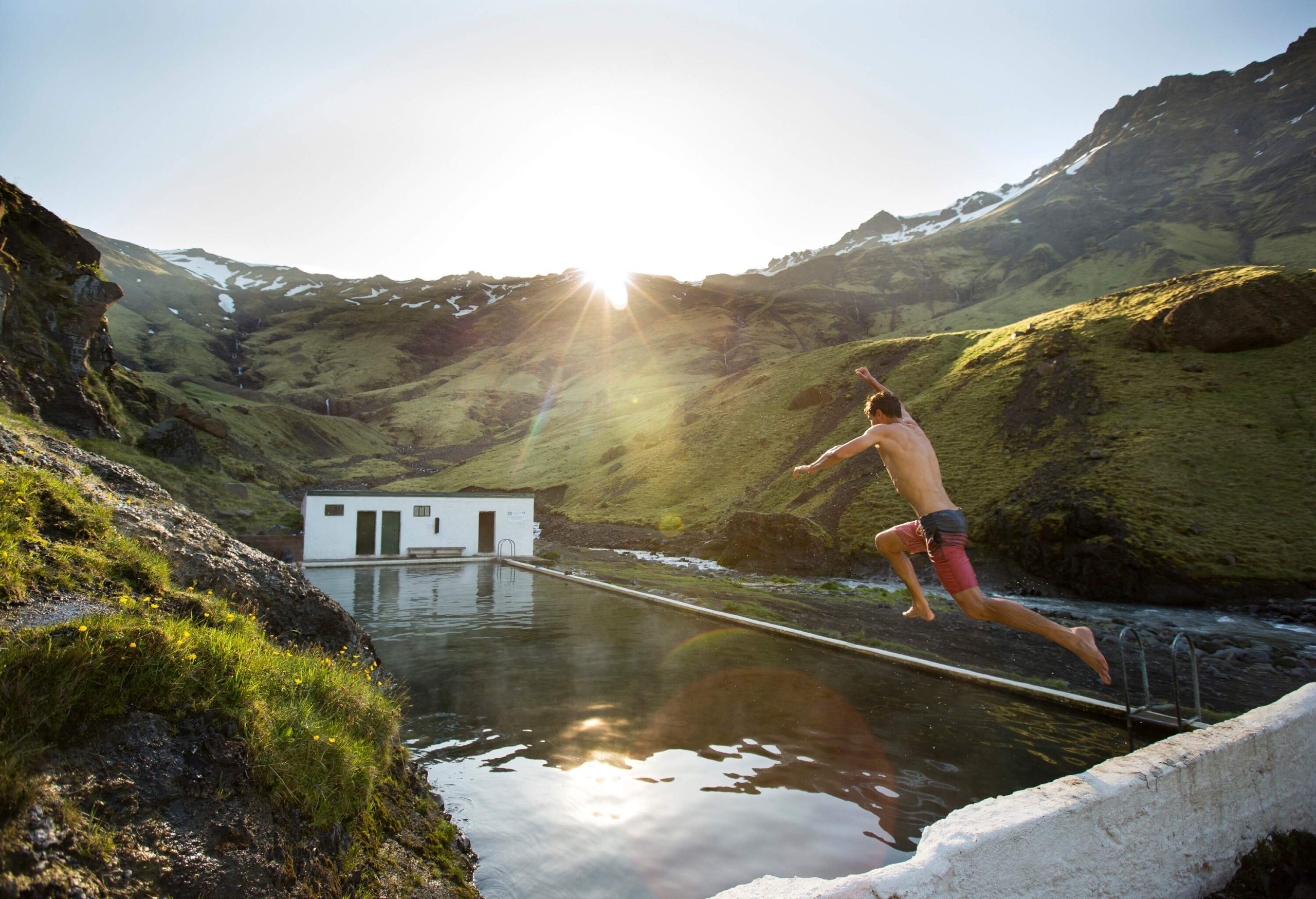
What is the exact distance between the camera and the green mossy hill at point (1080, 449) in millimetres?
24172

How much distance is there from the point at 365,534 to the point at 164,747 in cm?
3246

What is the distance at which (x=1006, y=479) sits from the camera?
32.0 meters

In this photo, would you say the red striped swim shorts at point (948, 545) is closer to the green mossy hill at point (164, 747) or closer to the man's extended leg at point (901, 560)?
the man's extended leg at point (901, 560)

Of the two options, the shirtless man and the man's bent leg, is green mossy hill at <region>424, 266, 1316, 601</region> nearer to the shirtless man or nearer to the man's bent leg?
the man's bent leg

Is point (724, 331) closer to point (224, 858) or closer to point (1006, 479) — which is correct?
point (1006, 479)

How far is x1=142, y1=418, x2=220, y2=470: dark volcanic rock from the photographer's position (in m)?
35.7

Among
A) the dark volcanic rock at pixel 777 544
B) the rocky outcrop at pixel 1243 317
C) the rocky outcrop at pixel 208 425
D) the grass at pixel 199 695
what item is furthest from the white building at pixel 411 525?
the rocky outcrop at pixel 1243 317

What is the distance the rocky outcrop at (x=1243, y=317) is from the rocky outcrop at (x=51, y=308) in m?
55.0

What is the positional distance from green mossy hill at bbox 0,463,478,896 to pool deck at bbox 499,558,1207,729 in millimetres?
8809

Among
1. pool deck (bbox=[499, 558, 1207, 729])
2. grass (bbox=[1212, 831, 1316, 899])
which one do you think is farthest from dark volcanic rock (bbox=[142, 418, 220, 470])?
grass (bbox=[1212, 831, 1316, 899])

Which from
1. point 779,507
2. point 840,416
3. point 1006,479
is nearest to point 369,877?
point 1006,479

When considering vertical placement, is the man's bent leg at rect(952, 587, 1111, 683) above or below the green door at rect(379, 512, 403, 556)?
above

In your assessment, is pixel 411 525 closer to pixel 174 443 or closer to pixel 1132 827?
pixel 174 443

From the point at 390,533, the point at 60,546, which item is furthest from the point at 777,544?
the point at 60,546
